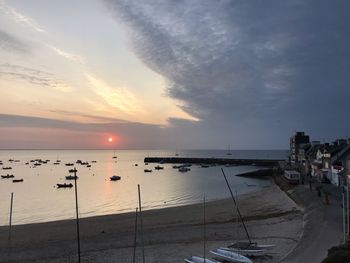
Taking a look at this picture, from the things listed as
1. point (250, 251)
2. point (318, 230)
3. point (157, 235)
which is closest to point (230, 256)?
point (250, 251)

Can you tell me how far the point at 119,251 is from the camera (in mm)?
28578

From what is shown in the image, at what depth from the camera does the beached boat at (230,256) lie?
22703mm

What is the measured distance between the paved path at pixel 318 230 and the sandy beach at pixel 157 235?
2.52ft

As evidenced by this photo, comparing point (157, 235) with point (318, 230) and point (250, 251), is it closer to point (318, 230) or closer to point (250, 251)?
point (250, 251)

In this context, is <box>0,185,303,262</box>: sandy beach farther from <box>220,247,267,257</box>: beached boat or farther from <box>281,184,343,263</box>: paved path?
<box>281,184,343,263</box>: paved path

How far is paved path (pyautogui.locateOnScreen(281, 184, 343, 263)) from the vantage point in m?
23.5

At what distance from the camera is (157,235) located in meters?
33.6

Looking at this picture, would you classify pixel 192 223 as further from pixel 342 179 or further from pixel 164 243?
pixel 342 179

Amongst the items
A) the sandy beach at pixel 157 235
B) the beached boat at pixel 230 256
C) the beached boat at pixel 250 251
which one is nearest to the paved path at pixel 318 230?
the sandy beach at pixel 157 235

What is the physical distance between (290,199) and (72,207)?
3173 cm

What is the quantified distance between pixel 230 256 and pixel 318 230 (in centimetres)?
970

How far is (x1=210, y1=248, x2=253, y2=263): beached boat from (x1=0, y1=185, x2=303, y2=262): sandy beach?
1.47 m

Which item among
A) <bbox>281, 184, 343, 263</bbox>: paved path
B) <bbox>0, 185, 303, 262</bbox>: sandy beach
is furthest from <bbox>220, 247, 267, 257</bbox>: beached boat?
<bbox>281, 184, 343, 263</bbox>: paved path

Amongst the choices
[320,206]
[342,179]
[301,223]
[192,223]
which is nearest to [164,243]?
[192,223]
